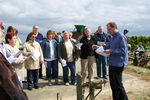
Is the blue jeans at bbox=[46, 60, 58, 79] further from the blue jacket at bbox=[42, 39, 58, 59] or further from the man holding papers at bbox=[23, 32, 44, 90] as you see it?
the man holding papers at bbox=[23, 32, 44, 90]

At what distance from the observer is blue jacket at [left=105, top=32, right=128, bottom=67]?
284 inches

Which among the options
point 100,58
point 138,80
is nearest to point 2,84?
point 100,58

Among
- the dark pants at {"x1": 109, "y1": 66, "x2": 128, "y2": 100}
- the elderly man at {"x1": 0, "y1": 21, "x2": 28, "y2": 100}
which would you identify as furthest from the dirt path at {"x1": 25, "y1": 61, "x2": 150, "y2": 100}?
the elderly man at {"x1": 0, "y1": 21, "x2": 28, "y2": 100}

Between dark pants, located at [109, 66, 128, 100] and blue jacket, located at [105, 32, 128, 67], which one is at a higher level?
blue jacket, located at [105, 32, 128, 67]

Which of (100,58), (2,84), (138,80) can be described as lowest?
(138,80)

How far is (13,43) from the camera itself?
708 cm

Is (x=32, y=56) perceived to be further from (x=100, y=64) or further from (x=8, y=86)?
(x=8, y=86)

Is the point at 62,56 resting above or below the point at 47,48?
below

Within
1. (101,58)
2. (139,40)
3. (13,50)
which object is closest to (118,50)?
(13,50)

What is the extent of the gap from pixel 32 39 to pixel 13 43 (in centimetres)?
178

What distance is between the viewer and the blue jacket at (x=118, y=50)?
23.6ft

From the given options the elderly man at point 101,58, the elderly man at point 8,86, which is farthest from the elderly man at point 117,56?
the elderly man at point 8,86

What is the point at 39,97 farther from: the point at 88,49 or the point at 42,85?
the point at 88,49

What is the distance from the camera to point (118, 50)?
7215 mm
